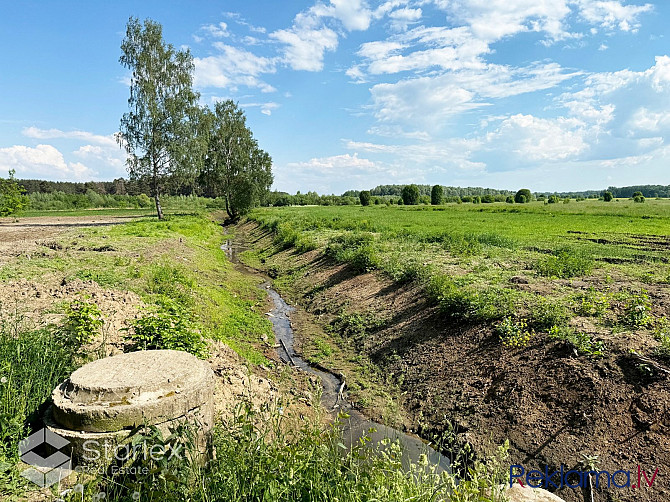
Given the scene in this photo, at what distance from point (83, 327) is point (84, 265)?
8.47 metres

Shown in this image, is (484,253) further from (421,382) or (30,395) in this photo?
(30,395)

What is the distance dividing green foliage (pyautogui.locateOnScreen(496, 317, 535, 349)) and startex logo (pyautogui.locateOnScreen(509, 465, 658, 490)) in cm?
279

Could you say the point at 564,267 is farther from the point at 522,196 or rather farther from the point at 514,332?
Answer: the point at 522,196

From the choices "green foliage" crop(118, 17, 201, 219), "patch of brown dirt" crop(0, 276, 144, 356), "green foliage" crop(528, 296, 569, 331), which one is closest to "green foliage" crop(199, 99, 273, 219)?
"green foliage" crop(118, 17, 201, 219)

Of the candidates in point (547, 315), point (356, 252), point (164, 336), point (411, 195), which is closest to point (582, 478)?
point (547, 315)

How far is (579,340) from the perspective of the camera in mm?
7387

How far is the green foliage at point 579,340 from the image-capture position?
711 cm

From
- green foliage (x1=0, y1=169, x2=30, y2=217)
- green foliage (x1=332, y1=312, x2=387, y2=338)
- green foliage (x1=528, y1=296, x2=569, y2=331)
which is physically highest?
green foliage (x1=0, y1=169, x2=30, y2=217)

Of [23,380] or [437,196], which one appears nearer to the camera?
[23,380]

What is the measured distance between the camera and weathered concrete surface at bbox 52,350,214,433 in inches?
177

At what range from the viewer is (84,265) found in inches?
540

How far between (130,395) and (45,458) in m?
1.12

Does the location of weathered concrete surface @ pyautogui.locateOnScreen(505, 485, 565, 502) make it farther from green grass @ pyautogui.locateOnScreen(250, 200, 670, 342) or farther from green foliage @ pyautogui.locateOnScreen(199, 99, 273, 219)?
green foliage @ pyautogui.locateOnScreen(199, 99, 273, 219)

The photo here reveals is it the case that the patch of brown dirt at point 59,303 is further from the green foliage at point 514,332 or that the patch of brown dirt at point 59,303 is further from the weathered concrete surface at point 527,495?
the green foliage at point 514,332
